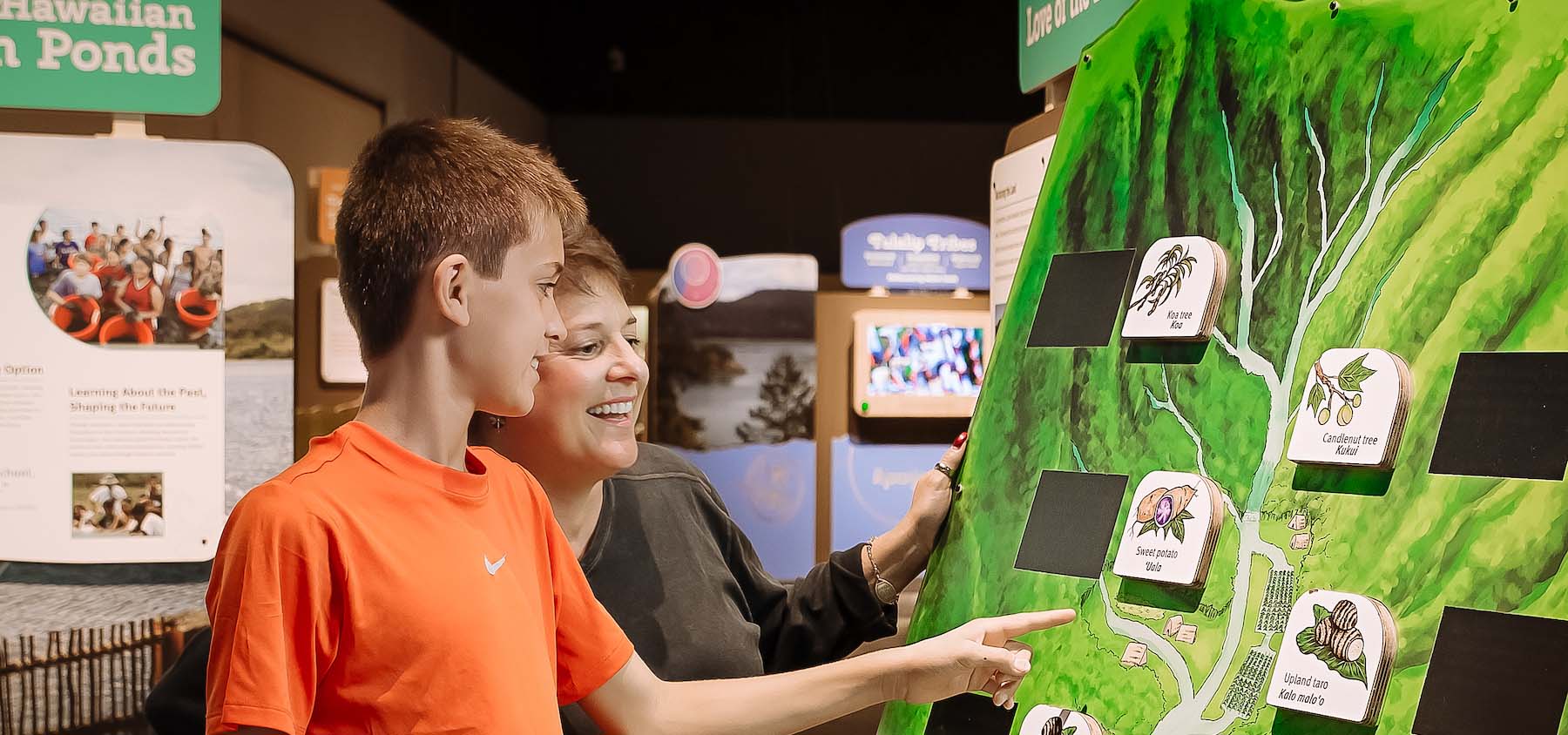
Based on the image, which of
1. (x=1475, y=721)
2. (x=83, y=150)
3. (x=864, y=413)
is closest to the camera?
(x=1475, y=721)

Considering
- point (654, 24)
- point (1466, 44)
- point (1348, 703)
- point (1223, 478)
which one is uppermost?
point (654, 24)

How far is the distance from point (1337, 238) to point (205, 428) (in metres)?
2.42

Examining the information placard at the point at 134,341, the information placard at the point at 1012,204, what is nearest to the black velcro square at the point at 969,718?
the information placard at the point at 1012,204

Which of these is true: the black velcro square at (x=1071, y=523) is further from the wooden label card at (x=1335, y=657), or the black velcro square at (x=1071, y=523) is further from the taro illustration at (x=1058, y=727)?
the wooden label card at (x=1335, y=657)

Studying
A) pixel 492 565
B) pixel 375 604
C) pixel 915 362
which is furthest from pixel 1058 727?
pixel 915 362

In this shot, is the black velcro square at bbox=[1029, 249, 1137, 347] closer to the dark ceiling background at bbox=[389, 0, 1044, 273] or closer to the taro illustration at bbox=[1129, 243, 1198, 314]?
the taro illustration at bbox=[1129, 243, 1198, 314]

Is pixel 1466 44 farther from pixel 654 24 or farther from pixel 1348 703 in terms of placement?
pixel 654 24

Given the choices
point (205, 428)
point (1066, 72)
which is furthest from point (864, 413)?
point (1066, 72)

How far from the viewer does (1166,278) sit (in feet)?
4.48

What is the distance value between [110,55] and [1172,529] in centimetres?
236

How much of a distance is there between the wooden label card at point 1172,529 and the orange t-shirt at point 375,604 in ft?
2.00

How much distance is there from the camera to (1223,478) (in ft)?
4.11

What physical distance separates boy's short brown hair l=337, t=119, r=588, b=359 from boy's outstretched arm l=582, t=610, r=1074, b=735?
49 centimetres

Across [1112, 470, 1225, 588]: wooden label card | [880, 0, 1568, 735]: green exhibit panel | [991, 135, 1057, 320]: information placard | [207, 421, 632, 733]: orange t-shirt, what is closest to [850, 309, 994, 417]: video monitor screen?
[991, 135, 1057, 320]: information placard
